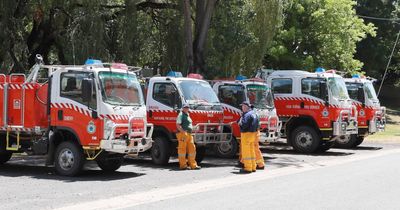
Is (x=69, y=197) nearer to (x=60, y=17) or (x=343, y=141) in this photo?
(x=60, y=17)

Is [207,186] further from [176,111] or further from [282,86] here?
[282,86]

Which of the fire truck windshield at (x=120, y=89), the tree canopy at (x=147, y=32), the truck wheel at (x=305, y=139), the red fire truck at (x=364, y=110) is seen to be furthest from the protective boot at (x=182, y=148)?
the red fire truck at (x=364, y=110)

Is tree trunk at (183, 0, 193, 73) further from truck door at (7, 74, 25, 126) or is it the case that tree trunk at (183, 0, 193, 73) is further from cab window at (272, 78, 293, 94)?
truck door at (7, 74, 25, 126)

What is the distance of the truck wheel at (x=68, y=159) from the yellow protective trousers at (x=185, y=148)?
281cm

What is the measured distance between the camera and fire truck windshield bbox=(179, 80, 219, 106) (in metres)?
15.5

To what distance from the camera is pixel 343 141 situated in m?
23.0

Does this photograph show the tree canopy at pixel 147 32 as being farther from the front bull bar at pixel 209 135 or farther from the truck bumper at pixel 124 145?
the truck bumper at pixel 124 145

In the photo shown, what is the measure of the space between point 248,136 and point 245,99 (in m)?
3.54

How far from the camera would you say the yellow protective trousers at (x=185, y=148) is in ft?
47.7

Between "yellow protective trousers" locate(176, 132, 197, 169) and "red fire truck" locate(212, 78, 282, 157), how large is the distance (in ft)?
9.01

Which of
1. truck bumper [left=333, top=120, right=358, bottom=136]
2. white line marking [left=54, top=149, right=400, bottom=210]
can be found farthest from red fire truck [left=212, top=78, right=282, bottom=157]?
truck bumper [left=333, top=120, right=358, bottom=136]

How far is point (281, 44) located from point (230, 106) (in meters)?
16.3

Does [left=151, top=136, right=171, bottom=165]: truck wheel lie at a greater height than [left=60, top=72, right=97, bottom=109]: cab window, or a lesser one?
lesser

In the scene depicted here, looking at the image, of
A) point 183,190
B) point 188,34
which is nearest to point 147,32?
point 188,34
